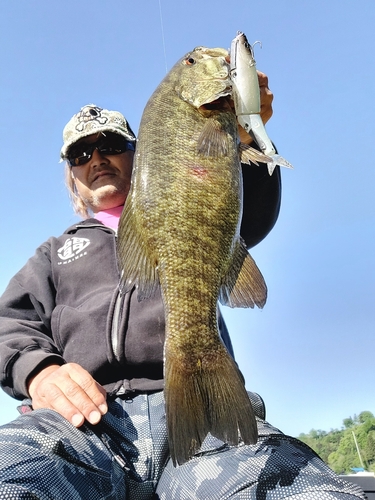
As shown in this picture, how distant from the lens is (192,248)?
1.98 m

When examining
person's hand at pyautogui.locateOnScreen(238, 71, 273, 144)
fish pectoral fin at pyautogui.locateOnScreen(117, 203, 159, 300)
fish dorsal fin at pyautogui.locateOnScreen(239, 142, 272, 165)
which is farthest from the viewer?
person's hand at pyautogui.locateOnScreen(238, 71, 273, 144)

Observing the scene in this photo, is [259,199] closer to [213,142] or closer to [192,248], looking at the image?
[213,142]

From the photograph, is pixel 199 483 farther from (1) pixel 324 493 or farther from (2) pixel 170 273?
(2) pixel 170 273

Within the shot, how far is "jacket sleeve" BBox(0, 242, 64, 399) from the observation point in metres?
2.65

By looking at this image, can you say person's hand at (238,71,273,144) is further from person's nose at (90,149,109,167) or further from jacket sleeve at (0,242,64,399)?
jacket sleeve at (0,242,64,399)

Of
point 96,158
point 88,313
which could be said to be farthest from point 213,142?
point 96,158

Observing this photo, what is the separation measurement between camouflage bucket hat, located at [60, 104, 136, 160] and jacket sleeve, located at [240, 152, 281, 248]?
114cm

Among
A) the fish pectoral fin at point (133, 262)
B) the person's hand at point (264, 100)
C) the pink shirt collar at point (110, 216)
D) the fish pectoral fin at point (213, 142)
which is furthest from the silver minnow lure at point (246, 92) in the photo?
the pink shirt collar at point (110, 216)

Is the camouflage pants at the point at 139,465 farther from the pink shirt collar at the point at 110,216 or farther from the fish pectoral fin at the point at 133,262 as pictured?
the pink shirt collar at the point at 110,216

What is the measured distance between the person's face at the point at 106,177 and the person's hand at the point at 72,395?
63.9 inches

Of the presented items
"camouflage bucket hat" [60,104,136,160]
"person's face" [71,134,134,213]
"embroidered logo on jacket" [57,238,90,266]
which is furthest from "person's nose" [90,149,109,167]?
"embroidered logo on jacket" [57,238,90,266]

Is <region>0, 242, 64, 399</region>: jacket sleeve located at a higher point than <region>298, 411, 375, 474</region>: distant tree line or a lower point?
higher

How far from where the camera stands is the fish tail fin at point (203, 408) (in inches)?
64.8

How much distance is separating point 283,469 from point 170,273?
0.95 metres
